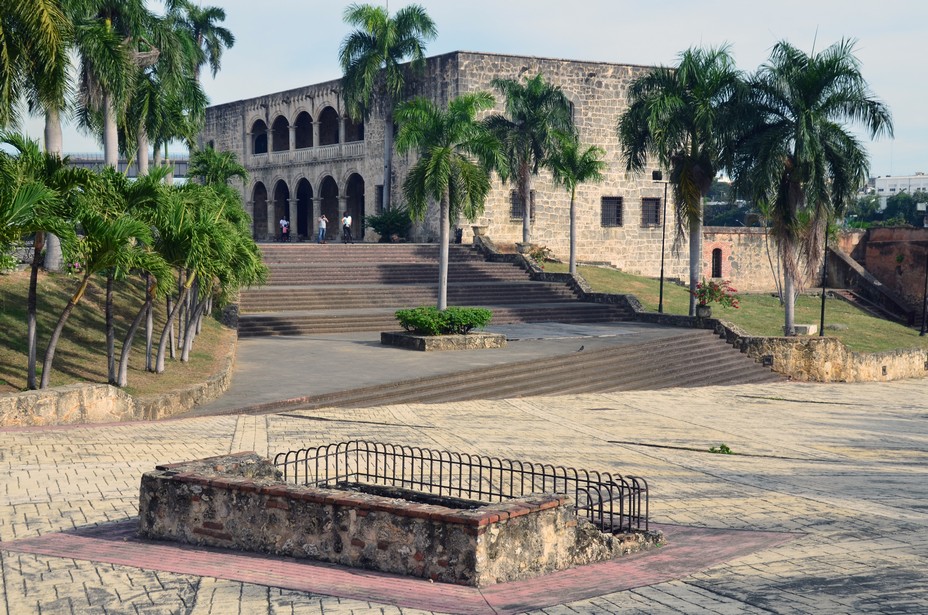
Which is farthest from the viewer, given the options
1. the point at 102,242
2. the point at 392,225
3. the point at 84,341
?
the point at 392,225

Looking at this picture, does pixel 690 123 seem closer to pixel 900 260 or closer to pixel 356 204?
pixel 356 204

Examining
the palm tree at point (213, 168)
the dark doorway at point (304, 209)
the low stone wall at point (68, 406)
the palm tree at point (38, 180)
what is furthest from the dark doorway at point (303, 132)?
the low stone wall at point (68, 406)

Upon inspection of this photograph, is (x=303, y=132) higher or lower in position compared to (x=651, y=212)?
higher

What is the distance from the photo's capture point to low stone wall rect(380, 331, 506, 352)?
22.9 meters

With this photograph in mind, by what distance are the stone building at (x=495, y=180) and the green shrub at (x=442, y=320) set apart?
1694cm

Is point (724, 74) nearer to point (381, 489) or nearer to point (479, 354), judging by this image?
point (479, 354)

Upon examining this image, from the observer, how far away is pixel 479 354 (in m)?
22.2

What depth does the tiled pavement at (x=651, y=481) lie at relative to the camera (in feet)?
22.6

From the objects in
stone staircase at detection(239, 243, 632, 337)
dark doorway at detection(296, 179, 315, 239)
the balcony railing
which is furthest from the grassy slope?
dark doorway at detection(296, 179, 315, 239)

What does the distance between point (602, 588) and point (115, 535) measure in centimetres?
413

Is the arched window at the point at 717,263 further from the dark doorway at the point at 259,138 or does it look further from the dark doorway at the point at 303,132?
the dark doorway at the point at 259,138

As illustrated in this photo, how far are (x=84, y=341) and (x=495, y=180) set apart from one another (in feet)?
81.1

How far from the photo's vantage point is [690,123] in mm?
28766

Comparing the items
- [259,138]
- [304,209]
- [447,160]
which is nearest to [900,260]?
[304,209]
